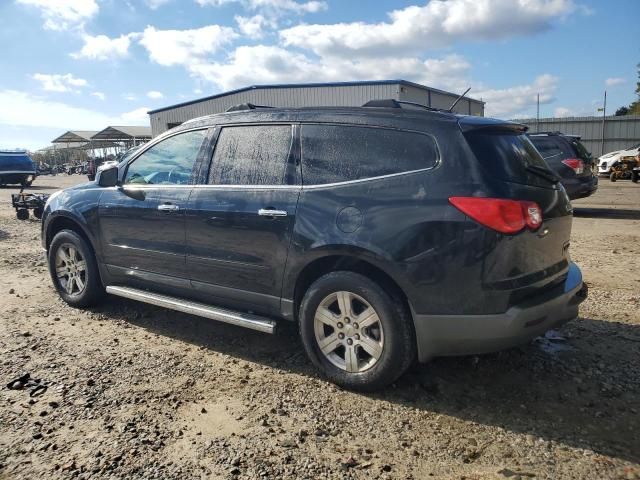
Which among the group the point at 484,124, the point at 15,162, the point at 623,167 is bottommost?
the point at 623,167

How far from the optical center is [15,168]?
78.2ft

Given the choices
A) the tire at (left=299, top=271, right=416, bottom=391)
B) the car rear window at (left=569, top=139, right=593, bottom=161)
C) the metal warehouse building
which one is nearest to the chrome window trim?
the tire at (left=299, top=271, right=416, bottom=391)

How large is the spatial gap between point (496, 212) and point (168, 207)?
263 centimetres

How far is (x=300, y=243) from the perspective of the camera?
3465 mm

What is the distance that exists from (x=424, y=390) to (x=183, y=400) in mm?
1585

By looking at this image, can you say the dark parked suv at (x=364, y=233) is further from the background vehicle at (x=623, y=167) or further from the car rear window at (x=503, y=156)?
the background vehicle at (x=623, y=167)

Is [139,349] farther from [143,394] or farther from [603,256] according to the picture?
[603,256]

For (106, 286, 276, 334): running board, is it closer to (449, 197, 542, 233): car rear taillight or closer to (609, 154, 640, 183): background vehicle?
(449, 197, 542, 233): car rear taillight

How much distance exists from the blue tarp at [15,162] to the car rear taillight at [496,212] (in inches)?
1016

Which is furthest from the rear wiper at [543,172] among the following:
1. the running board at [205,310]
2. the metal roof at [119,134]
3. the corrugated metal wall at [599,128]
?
the metal roof at [119,134]

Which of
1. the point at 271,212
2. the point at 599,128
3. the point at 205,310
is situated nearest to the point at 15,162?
the point at 205,310

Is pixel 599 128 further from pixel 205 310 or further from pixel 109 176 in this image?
pixel 205 310

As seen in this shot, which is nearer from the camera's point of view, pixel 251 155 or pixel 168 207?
pixel 251 155

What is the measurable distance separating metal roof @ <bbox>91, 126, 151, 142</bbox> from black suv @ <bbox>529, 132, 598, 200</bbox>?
43.8 metres
